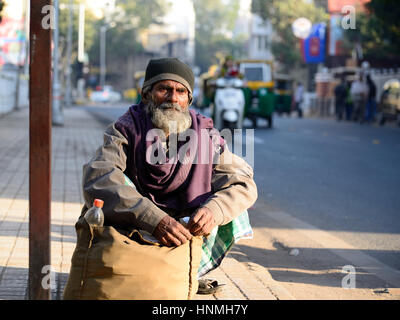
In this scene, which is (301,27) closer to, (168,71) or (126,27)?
(126,27)

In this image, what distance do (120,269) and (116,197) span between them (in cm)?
36

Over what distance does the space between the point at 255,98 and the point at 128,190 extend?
19.4m

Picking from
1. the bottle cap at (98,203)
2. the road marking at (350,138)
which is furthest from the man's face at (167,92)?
the road marking at (350,138)

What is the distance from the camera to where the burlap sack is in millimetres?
3520

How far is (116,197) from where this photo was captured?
3.67 meters

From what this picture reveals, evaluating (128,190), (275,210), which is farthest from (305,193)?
(128,190)

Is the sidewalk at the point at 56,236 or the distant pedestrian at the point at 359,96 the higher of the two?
the distant pedestrian at the point at 359,96

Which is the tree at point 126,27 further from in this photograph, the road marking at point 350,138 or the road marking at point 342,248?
the road marking at point 342,248

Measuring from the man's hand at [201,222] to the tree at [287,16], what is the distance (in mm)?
55330

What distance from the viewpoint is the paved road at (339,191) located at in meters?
6.75

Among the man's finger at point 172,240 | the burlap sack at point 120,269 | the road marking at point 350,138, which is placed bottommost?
the road marking at point 350,138

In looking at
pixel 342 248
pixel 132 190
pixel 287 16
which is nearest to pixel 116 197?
pixel 132 190
